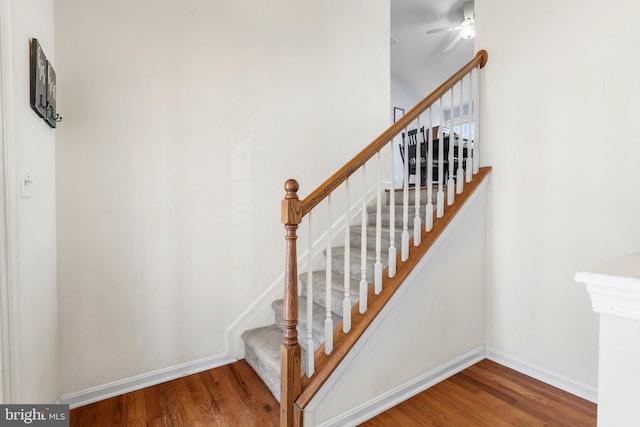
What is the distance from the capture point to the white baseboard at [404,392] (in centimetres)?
156

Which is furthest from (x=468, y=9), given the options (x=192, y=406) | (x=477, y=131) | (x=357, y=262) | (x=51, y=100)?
(x=192, y=406)

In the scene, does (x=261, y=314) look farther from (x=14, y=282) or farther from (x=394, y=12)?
(x=394, y=12)

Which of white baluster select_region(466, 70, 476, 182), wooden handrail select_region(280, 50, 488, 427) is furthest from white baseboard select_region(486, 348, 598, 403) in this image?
wooden handrail select_region(280, 50, 488, 427)

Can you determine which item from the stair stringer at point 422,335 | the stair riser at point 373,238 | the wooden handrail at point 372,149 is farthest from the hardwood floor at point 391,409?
the wooden handrail at point 372,149

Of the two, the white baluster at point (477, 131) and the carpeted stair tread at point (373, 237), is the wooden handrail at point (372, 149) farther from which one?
the carpeted stair tread at point (373, 237)

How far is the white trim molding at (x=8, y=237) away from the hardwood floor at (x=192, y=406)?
770mm

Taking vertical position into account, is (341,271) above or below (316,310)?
above

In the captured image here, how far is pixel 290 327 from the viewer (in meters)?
1.42

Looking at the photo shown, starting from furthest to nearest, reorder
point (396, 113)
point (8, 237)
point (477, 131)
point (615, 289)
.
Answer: point (396, 113) < point (477, 131) < point (8, 237) < point (615, 289)

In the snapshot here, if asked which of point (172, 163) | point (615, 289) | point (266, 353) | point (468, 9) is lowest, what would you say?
point (266, 353)

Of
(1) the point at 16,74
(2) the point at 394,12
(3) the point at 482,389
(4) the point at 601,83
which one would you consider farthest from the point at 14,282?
(2) the point at 394,12

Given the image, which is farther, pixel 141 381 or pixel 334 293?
pixel 334 293

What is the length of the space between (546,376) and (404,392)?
949mm

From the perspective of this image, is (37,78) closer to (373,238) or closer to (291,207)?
(291,207)
